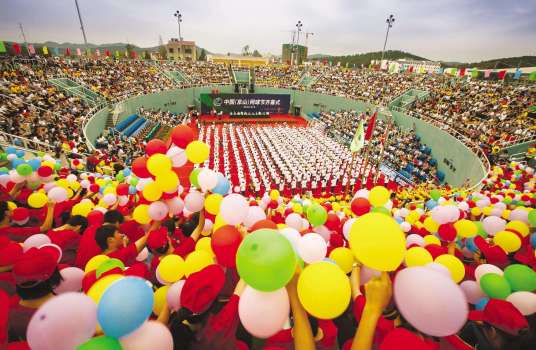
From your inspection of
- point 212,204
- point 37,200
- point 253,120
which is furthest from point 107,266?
point 253,120

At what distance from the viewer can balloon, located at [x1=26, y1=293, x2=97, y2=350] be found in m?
1.25

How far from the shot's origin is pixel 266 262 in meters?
1.41

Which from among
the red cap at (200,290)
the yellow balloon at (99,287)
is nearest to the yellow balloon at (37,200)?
the yellow balloon at (99,287)

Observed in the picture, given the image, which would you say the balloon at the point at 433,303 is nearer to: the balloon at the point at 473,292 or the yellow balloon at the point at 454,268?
the yellow balloon at the point at 454,268

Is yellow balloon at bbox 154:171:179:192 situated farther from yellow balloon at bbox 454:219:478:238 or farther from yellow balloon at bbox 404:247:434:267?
yellow balloon at bbox 454:219:478:238

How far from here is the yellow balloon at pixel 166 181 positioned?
10.6 feet

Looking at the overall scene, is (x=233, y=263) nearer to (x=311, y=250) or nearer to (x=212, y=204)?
(x=311, y=250)

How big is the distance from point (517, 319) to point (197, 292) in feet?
7.39

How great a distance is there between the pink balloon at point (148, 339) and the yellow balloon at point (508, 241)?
12.9 feet

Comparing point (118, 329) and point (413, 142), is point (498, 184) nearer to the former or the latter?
point (413, 142)

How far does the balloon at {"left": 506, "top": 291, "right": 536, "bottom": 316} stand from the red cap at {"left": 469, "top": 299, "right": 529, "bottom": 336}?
391 millimetres

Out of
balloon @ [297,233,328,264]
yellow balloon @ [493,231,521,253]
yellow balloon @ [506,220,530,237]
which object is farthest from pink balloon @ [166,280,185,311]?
yellow balloon @ [506,220,530,237]

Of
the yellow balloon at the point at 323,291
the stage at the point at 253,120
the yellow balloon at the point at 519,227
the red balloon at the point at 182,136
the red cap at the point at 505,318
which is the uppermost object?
the red balloon at the point at 182,136

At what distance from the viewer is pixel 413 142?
19406mm
